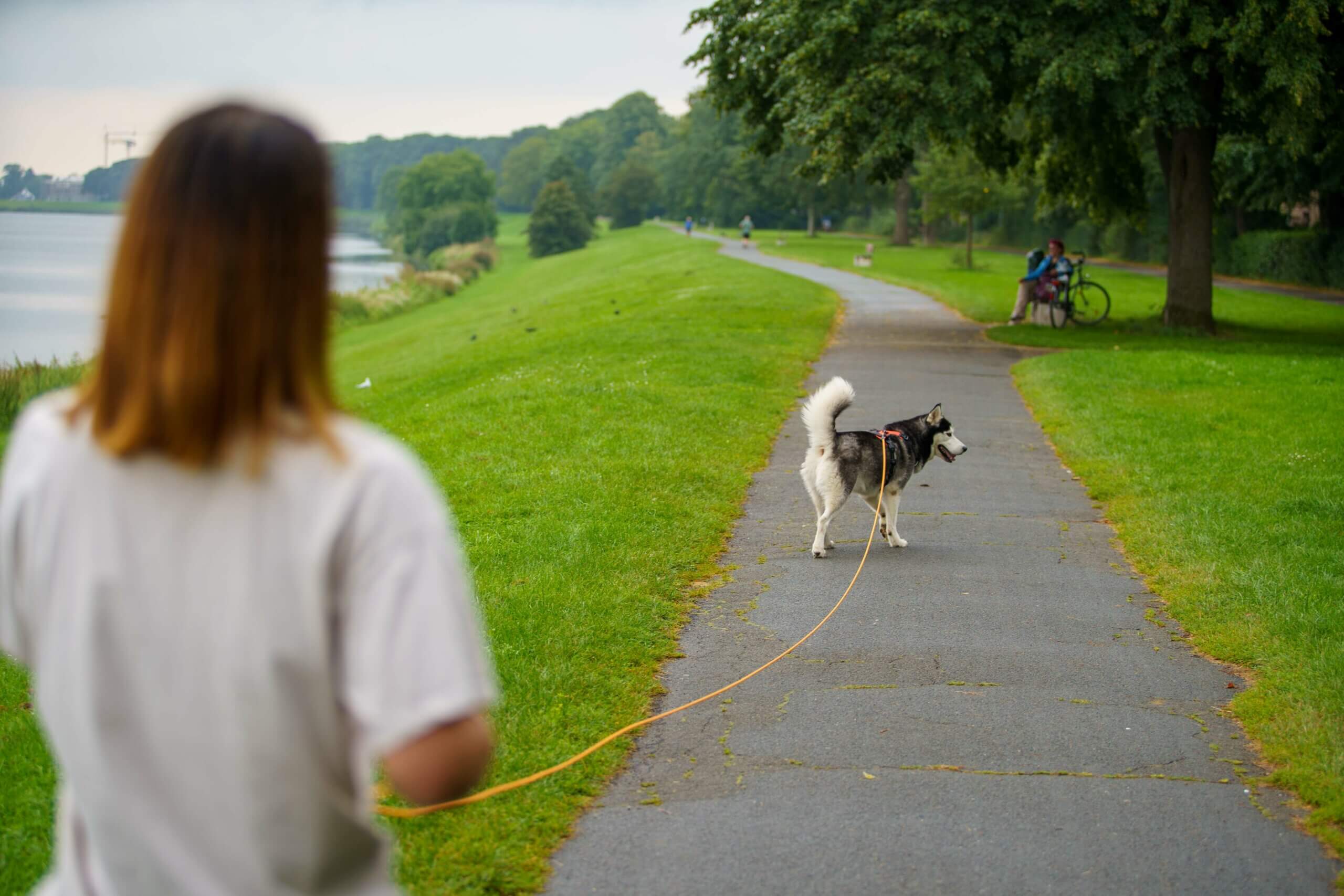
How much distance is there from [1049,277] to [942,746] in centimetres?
2001

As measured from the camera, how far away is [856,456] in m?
8.55

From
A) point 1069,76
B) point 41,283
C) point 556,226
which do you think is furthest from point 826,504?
point 556,226

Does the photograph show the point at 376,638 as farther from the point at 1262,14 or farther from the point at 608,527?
the point at 1262,14

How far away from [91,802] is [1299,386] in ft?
54.9

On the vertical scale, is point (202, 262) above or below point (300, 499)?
above

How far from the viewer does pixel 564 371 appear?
17.2m

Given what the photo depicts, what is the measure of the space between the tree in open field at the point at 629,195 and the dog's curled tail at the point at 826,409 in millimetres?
110594

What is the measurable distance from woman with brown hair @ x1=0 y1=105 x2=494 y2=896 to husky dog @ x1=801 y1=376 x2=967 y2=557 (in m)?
6.56

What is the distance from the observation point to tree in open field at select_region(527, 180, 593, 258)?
3829 inches

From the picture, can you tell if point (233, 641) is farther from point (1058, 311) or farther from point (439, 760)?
point (1058, 311)

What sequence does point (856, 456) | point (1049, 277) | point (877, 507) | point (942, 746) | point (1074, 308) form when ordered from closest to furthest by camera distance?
point (942, 746)
point (856, 456)
point (877, 507)
point (1049, 277)
point (1074, 308)

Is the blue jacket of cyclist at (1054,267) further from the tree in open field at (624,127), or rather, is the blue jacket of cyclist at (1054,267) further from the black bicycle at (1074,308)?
the tree in open field at (624,127)

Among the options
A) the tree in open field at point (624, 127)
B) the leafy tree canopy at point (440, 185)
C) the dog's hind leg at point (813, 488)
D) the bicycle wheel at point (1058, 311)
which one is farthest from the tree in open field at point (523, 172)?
the dog's hind leg at point (813, 488)

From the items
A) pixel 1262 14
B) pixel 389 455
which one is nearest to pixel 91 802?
pixel 389 455
